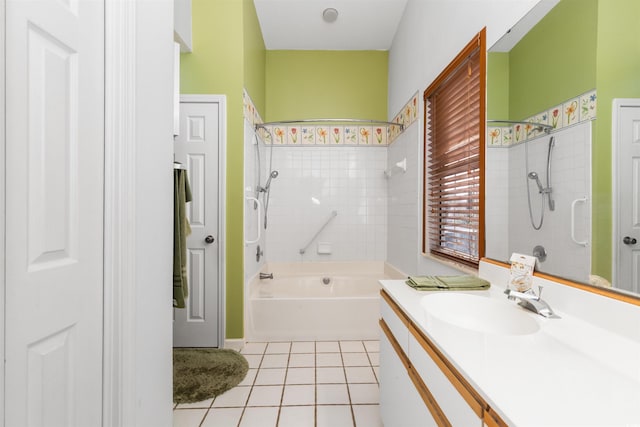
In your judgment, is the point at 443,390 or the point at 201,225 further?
the point at 201,225

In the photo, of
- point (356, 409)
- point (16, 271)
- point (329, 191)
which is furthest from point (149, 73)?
point (329, 191)

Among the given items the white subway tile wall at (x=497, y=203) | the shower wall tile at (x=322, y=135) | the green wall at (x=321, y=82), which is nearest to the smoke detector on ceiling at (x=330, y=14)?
the green wall at (x=321, y=82)

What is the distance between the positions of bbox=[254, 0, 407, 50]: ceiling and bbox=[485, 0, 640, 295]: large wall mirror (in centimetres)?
180

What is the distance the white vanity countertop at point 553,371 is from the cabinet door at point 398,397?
0.82ft

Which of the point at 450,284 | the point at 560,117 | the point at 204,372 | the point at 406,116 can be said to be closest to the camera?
the point at 560,117

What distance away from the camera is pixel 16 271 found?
0.69m

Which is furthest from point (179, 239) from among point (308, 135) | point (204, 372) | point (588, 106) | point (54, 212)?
point (308, 135)

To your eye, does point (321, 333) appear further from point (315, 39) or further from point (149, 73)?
point (315, 39)

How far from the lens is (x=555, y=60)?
1029mm

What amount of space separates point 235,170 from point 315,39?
1819 mm

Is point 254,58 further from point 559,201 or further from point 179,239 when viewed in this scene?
point 559,201

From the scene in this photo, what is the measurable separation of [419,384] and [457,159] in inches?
51.0

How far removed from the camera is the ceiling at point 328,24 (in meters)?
2.68

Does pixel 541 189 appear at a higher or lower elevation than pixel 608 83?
lower
